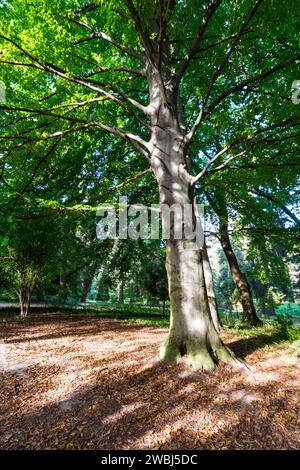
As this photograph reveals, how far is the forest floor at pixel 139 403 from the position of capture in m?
2.41

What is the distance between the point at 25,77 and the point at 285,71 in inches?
237

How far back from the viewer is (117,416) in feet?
9.06

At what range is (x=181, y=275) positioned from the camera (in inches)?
172

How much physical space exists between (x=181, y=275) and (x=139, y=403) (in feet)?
6.44

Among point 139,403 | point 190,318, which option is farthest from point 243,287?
point 139,403

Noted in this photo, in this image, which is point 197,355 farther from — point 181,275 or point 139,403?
point 139,403

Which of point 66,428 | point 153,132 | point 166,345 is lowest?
point 66,428

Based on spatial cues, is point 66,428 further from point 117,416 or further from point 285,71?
point 285,71

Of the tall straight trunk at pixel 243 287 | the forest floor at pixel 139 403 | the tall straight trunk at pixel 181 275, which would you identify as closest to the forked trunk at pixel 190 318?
the tall straight trunk at pixel 181 275

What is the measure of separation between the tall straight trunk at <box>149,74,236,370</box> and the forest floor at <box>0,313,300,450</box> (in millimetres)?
272

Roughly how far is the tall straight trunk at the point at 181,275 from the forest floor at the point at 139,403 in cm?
27

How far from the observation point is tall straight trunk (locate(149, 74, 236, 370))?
4195 millimetres

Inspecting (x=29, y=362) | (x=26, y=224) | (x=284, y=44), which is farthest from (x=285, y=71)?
(x=29, y=362)

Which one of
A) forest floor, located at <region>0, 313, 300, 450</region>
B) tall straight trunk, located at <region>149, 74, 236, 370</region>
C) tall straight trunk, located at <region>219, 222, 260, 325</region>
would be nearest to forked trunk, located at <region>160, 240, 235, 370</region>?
tall straight trunk, located at <region>149, 74, 236, 370</region>
